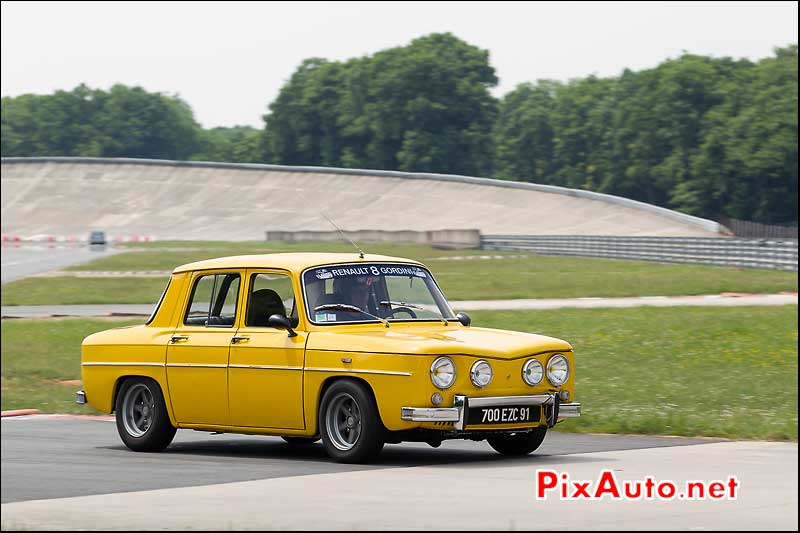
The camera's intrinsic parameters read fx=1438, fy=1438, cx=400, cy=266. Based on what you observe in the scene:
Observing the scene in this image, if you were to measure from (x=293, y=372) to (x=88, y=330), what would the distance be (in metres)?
16.1

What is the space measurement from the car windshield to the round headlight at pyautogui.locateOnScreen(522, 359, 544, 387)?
1245mm

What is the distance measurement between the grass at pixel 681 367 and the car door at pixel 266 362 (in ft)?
12.0

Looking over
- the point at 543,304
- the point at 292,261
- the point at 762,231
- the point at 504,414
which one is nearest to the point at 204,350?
the point at 292,261

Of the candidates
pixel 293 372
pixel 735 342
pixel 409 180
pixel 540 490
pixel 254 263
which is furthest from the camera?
pixel 409 180

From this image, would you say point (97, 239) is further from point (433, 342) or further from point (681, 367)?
point (433, 342)

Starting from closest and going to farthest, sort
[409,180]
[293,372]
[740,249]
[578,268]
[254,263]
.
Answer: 1. [293,372]
2. [254,263]
3. [740,249]
4. [578,268]
5. [409,180]

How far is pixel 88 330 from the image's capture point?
26359mm

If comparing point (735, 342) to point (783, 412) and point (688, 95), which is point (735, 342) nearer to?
point (783, 412)

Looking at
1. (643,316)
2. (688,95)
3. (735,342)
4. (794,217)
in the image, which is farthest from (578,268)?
(688,95)

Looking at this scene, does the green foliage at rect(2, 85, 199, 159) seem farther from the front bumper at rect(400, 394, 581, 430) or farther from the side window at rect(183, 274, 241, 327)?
the front bumper at rect(400, 394, 581, 430)

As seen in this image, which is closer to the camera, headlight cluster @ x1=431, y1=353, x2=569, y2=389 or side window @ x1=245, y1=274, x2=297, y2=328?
headlight cluster @ x1=431, y1=353, x2=569, y2=389

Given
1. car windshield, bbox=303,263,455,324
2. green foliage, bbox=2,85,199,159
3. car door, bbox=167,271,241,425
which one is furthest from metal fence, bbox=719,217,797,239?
green foliage, bbox=2,85,199,159

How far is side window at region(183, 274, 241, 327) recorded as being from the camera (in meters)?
11.9

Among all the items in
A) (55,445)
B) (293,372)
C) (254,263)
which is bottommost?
(55,445)
